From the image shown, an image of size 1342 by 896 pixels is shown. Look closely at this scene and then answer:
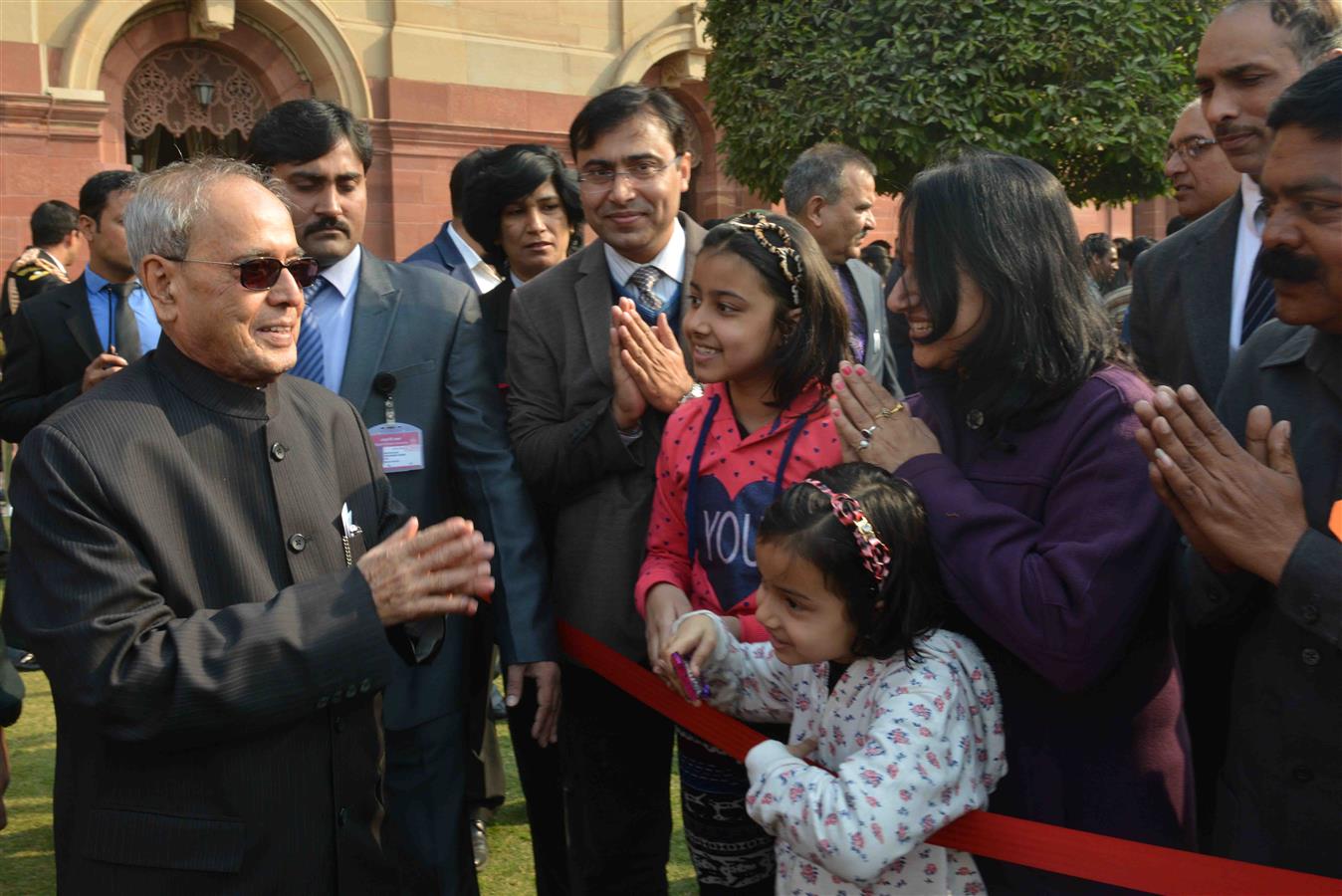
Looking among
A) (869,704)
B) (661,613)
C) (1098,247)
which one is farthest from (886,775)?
(1098,247)

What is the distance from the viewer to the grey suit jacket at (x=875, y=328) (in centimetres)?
496

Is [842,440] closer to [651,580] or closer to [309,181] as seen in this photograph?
[651,580]

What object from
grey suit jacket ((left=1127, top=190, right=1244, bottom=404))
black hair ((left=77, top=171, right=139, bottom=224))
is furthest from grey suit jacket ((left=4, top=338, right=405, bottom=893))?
black hair ((left=77, top=171, right=139, bottom=224))

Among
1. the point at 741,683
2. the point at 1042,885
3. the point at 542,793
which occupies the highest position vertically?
the point at 741,683

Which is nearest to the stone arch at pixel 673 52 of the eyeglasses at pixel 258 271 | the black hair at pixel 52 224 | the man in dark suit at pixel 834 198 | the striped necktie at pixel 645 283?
the black hair at pixel 52 224

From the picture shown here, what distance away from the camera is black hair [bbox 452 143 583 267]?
16.1 ft

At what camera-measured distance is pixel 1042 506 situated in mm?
2373

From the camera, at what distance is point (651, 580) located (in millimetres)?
3100

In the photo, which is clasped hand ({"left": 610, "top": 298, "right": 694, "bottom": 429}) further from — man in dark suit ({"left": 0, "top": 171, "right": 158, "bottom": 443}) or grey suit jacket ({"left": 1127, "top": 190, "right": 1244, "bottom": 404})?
man in dark suit ({"left": 0, "top": 171, "right": 158, "bottom": 443})

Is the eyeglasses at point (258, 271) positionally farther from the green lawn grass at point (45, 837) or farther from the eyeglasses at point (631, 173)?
the green lawn grass at point (45, 837)

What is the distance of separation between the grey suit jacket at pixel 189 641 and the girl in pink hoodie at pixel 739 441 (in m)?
0.85

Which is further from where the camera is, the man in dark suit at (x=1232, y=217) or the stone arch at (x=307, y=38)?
the stone arch at (x=307, y=38)

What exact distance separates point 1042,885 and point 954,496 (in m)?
0.76

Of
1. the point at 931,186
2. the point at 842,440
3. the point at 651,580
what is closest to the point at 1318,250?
the point at 931,186
